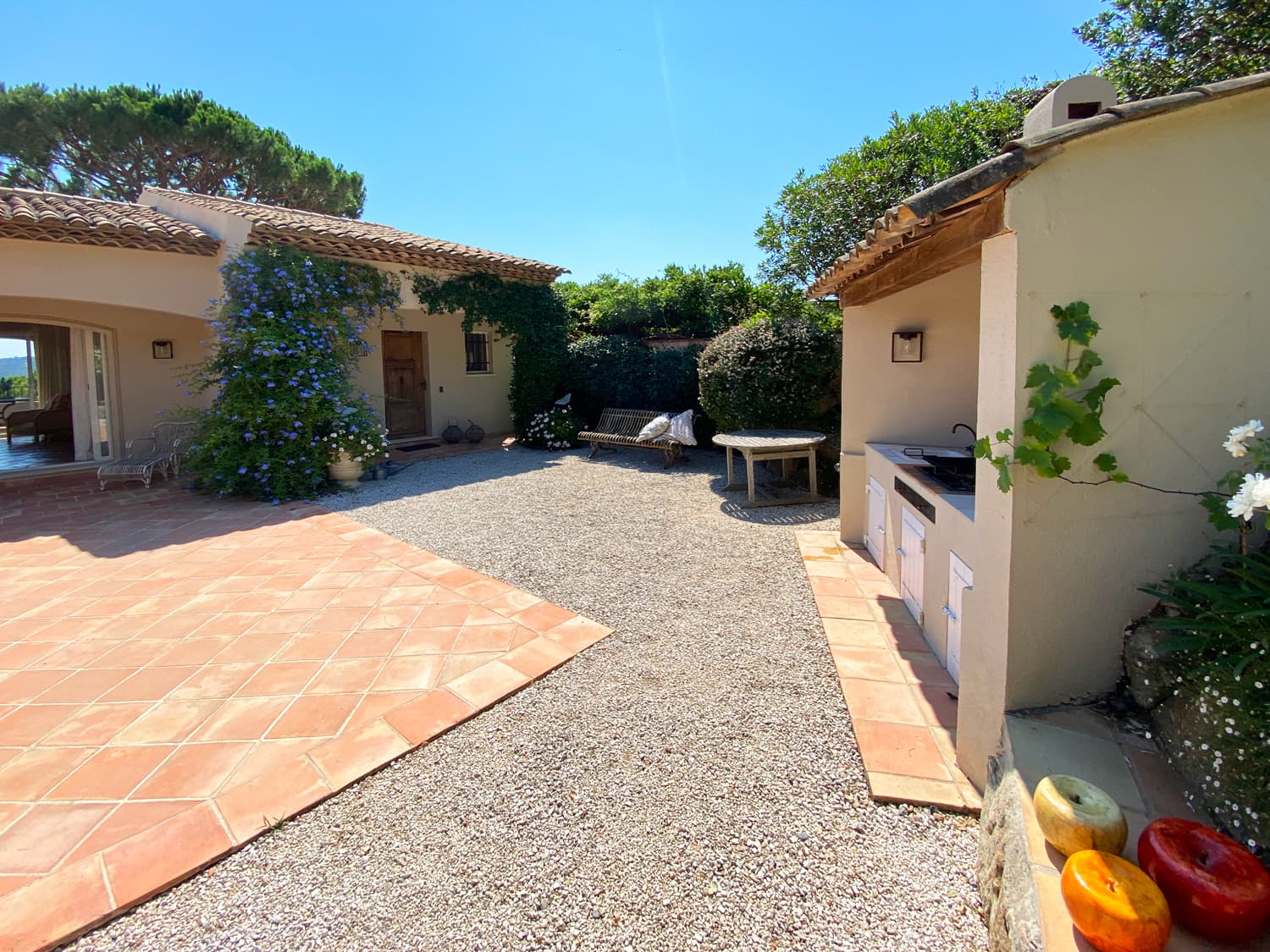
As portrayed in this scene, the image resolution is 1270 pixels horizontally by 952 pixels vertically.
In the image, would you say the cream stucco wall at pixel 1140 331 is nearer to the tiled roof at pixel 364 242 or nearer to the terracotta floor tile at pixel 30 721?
the terracotta floor tile at pixel 30 721

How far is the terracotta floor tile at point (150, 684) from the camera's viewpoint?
336 centimetres

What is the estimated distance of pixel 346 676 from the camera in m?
3.57

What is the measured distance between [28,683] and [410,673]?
220cm

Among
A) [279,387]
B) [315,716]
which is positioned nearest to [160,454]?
[279,387]

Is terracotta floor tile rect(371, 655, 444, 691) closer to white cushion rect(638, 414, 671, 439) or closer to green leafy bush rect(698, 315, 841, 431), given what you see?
green leafy bush rect(698, 315, 841, 431)

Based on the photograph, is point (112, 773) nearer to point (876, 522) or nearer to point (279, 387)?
point (876, 522)

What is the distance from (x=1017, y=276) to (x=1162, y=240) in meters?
0.54

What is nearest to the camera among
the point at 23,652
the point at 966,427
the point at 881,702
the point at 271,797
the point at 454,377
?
the point at 271,797

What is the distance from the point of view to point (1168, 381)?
84.8 inches

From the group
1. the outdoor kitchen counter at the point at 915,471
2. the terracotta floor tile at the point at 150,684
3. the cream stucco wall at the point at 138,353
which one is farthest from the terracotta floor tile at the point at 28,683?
the cream stucco wall at the point at 138,353

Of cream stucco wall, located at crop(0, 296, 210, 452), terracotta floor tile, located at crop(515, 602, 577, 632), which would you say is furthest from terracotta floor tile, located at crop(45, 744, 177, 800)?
cream stucco wall, located at crop(0, 296, 210, 452)

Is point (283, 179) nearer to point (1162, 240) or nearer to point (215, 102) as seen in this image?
point (215, 102)

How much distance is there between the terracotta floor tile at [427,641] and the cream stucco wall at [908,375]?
3892 millimetres

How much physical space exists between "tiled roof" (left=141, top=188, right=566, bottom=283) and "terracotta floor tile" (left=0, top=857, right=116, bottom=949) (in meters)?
8.65
